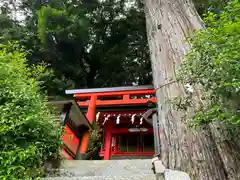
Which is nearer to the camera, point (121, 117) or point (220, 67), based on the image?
point (220, 67)

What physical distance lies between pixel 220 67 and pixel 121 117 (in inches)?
231

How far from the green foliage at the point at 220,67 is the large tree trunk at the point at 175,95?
31 centimetres

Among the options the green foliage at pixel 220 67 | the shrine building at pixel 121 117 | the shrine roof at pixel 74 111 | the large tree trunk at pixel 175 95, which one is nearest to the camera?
the green foliage at pixel 220 67

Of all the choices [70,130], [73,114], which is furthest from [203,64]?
[70,130]

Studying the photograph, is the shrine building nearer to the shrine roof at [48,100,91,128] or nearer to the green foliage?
the shrine roof at [48,100,91,128]

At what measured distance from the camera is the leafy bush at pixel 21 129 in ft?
5.76

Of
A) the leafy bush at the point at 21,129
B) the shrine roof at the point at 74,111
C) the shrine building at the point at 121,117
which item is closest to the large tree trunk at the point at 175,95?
the leafy bush at the point at 21,129

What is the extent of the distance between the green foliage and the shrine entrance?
4727mm

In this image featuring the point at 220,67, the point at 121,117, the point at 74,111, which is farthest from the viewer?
the point at 121,117

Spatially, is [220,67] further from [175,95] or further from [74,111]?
[74,111]

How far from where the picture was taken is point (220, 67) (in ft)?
4.60

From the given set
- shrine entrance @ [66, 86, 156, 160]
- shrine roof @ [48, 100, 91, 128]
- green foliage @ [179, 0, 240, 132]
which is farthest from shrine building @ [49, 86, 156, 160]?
green foliage @ [179, 0, 240, 132]

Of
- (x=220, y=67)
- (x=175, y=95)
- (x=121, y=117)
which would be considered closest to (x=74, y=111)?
(x=175, y=95)

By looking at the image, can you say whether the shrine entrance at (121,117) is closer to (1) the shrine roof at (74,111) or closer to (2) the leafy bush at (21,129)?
(1) the shrine roof at (74,111)
